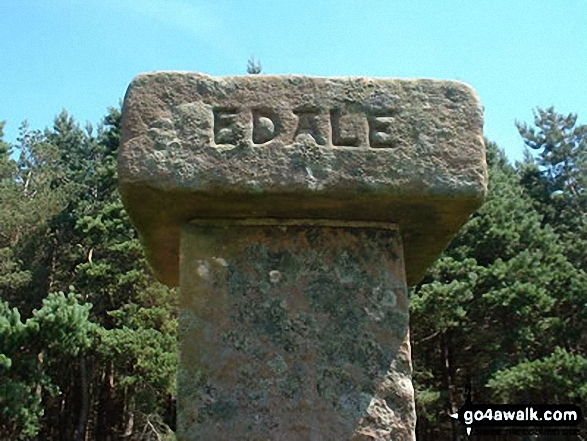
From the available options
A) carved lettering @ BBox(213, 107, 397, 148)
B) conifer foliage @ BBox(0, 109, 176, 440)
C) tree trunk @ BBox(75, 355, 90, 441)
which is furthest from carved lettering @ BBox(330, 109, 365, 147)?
tree trunk @ BBox(75, 355, 90, 441)

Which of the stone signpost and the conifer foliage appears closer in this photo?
the stone signpost

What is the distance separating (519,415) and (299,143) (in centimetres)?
1179

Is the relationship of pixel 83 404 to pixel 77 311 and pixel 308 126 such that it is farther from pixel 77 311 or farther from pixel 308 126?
pixel 308 126

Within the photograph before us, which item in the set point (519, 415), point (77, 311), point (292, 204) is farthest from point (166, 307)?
point (292, 204)

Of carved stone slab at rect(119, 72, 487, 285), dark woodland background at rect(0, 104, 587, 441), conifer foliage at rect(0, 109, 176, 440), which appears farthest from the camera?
dark woodland background at rect(0, 104, 587, 441)

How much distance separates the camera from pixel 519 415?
12.1 metres

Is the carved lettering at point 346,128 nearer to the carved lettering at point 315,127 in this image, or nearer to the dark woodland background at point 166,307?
the carved lettering at point 315,127

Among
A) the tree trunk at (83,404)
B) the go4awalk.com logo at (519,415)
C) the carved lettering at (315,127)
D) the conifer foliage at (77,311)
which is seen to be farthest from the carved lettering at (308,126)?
the tree trunk at (83,404)

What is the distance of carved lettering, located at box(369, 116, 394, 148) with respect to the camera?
5.98 ft

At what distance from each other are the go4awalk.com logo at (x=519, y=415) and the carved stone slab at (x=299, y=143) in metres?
10.3

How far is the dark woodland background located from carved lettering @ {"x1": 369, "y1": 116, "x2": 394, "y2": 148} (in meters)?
9.64

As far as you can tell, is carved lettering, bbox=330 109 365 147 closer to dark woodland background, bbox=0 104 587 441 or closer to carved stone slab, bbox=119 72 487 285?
carved stone slab, bbox=119 72 487 285

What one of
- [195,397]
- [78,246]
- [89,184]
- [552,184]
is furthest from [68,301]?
[552,184]

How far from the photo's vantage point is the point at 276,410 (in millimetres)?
1790
